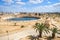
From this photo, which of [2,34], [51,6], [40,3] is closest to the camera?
[2,34]

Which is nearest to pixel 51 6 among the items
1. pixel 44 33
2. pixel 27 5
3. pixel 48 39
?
pixel 27 5

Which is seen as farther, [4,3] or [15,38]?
[4,3]

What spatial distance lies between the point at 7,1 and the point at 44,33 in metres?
5.25

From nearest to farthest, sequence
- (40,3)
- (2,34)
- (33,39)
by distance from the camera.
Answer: (33,39)
(2,34)
(40,3)

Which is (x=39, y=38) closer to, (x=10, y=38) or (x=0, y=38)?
(x=10, y=38)

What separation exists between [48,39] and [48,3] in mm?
4471

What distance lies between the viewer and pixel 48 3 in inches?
500

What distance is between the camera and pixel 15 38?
9938 mm

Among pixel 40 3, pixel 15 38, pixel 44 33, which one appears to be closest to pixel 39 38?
pixel 44 33

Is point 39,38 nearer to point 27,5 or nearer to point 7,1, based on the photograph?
point 27,5

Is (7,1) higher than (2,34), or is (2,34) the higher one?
(7,1)

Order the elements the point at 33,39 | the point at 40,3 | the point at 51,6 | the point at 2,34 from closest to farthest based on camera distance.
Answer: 1. the point at 33,39
2. the point at 2,34
3. the point at 40,3
4. the point at 51,6

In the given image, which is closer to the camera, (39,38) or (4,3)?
(39,38)

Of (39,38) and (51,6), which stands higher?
(51,6)
